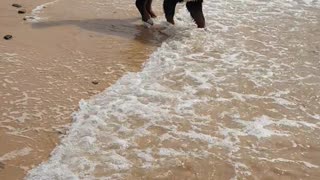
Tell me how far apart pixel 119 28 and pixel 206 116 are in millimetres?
2802

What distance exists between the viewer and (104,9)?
7.36m

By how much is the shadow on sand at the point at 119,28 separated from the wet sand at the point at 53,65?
0.04 ft

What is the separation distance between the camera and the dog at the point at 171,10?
21.7ft

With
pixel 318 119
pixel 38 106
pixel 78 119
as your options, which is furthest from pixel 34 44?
pixel 318 119

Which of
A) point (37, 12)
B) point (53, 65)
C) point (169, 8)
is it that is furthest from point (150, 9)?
point (53, 65)

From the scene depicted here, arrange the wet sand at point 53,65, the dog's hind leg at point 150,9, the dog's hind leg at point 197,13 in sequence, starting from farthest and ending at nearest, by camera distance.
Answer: the dog's hind leg at point 150,9 → the dog's hind leg at point 197,13 → the wet sand at point 53,65

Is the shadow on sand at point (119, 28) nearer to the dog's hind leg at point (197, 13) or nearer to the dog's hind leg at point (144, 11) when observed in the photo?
the dog's hind leg at point (144, 11)

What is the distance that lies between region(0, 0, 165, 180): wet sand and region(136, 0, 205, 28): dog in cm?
20

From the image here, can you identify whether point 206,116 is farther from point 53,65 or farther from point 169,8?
point 169,8

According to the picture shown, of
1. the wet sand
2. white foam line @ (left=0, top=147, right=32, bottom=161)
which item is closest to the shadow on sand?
the wet sand

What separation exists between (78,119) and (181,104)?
975 mm

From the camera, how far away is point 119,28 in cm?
666

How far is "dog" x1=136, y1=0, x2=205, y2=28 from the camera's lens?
21.7 feet

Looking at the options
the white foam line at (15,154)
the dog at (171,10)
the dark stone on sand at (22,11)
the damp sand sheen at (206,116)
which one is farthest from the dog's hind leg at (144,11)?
the white foam line at (15,154)
